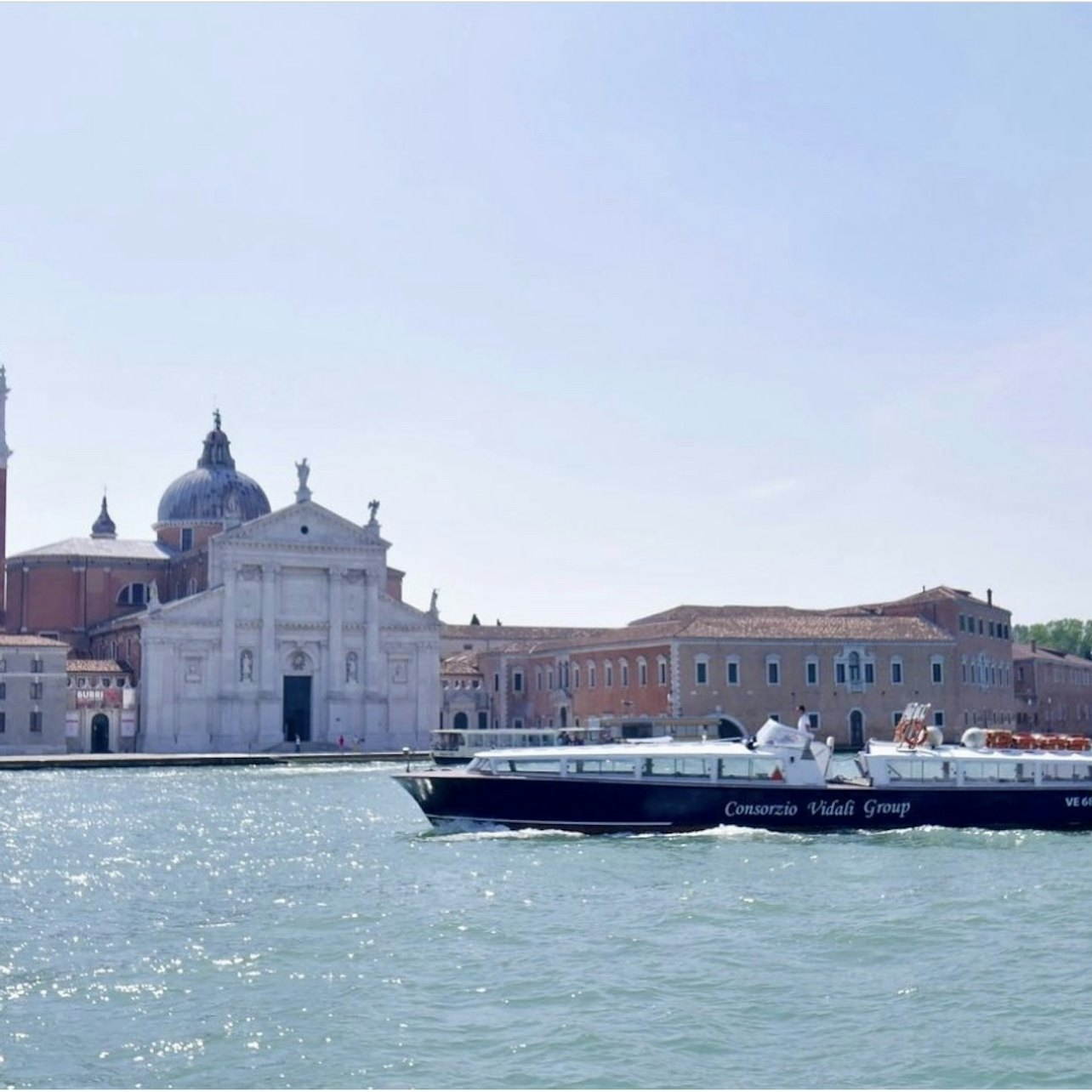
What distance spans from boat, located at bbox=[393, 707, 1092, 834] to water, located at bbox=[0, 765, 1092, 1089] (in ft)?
1.67

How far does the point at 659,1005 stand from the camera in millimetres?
14734

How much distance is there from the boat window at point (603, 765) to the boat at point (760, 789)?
14 mm

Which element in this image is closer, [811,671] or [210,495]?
[811,671]

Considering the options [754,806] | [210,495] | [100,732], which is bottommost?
[754,806]

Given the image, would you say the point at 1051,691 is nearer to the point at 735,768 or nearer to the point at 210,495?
the point at 210,495

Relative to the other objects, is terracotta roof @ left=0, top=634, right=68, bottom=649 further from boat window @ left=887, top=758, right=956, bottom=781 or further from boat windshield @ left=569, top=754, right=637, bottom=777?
boat window @ left=887, top=758, right=956, bottom=781

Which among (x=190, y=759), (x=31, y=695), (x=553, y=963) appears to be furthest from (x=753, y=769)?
(x=31, y=695)

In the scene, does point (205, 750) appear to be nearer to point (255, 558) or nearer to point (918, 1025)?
point (255, 558)

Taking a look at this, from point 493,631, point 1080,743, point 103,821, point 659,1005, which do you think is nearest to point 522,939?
point 659,1005

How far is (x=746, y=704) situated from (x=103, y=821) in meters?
33.6

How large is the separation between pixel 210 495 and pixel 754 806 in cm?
5092

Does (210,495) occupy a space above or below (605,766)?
above

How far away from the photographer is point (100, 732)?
64000mm

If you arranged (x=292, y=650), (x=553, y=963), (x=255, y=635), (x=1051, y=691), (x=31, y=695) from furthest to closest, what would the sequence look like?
1. (x=1051, y=691)
2. (x=292, y=650)
3. (x=255, y=635)
4. (x=31, y=695)
5. (x=553, y=963)
